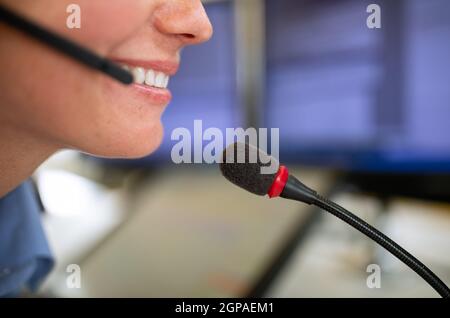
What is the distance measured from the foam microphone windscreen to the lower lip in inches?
4.3

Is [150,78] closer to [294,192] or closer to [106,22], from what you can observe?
[106,22]

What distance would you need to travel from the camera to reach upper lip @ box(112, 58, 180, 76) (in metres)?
0.47

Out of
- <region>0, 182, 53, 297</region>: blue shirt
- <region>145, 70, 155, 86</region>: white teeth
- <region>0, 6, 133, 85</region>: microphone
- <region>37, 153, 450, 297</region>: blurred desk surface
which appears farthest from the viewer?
<region>37, 153, 450, 297</region>: blurred desk surface

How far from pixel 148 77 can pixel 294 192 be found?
0.70 feet

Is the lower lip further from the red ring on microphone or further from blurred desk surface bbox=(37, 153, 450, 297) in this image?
blurred desk surface bbox=(37, 153, 450, 297)

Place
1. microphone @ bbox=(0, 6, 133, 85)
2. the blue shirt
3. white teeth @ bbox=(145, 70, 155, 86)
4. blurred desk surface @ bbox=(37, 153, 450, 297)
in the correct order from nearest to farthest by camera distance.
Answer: microphone @ bbox=(0, 6, 133, 85), white teeth @ bbox=(145, 70, 155, 86), the blue shirt, blurred desk surface @ bbox=(37, 153, 450, 297)

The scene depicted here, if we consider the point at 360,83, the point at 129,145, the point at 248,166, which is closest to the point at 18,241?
the point at 129,145

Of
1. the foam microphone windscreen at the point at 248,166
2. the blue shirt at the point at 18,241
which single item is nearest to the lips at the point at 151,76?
the foam microphone windscreen at the point at 248,166

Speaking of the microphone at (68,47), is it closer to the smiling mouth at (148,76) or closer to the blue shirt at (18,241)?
the smiling mouth at (148,76)

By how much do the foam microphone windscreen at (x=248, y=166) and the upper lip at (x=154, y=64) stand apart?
0.13 meters

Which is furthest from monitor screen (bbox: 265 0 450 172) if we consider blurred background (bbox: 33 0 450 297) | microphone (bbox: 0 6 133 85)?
microphone (bbox: 0 6 133 85)
